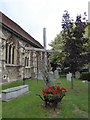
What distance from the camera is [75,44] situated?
1739cm

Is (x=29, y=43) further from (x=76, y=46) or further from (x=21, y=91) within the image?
(x=21, y=91)

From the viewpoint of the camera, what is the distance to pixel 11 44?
81.5 ft

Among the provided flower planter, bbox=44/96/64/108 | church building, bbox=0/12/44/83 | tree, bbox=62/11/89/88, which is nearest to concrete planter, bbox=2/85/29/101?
flower planter, bbox=44/96/64/108

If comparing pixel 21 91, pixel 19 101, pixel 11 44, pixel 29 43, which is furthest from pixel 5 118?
pixel 29 43

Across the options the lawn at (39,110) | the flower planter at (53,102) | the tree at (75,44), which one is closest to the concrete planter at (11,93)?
the lawn at (39,110)

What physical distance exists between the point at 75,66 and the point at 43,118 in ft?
30.7

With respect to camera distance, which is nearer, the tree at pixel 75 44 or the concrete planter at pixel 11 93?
the concrete planter at pixel 11 93

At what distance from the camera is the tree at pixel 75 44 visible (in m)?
17.4

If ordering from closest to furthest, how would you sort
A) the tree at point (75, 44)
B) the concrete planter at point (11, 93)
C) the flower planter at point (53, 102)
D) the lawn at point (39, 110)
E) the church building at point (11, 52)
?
the lawn at point (39, 110) → the flower planter at point (53, 102) → the concrete planter at point (11, 93) → the tree at point (75, 44) → the church building at point (11, 52)

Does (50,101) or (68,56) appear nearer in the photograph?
(50,101)

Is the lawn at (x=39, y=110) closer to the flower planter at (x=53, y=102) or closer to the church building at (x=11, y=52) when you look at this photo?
the flower planter at (x=53, y=102)

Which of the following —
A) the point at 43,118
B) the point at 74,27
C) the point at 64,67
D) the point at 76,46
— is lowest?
the point at 43,118

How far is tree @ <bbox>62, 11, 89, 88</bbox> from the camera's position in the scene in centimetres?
1738

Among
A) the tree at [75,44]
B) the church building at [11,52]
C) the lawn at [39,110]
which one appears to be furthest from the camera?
the church building at [11,52]
